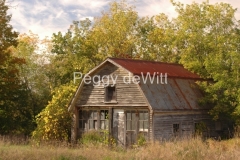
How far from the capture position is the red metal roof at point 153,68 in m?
26.8

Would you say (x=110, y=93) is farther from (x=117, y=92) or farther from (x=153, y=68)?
(x=153, y=68)

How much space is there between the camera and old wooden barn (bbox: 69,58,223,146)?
84.4 feet

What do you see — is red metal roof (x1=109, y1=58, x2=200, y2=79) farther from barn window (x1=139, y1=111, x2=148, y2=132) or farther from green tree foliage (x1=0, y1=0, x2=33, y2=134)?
green tree foliage (x1=0, y1=0, x2=33, y2=134)

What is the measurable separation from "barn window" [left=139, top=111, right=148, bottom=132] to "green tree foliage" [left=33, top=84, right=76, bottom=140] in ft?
18.3

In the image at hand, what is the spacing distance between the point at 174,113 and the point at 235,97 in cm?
468

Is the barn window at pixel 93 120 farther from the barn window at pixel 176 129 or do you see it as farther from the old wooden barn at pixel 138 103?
the barn window at pixel 176 129

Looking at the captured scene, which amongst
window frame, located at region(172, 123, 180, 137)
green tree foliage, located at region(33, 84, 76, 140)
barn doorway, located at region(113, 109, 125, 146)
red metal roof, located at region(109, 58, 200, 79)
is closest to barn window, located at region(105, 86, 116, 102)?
barn doorway, located at region(113, 109, 125, 146)

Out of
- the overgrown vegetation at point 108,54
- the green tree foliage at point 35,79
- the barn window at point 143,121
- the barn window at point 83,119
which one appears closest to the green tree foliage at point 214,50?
the overgrown vegetation at point 108,54

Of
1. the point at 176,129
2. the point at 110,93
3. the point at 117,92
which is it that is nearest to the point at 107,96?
the point at 110,93

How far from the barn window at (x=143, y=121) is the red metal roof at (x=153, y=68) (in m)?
2.49

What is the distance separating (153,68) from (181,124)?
4240 millimetres

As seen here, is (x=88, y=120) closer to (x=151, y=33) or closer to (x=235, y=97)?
(x=235, y=97)

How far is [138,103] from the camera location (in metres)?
25.8

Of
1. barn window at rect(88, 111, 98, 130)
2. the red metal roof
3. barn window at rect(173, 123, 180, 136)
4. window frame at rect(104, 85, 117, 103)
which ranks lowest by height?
barn window at rect(173, 123, 180, 136)
